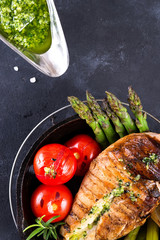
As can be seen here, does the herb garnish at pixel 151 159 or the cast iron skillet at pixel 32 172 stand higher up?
the cast iron skillet at pixel 32 172

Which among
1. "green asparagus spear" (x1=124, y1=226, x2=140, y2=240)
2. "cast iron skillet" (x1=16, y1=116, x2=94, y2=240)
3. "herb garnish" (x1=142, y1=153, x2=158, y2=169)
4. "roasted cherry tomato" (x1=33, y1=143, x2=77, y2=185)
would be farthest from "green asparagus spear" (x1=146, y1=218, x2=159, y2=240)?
"roasted cherry tomato" (x1=33, y1=143, x2=77, y2=185)

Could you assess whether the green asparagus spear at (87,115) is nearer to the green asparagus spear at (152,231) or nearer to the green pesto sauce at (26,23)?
the green pesto sauce at (26,23)

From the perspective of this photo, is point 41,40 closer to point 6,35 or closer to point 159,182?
point 6,35

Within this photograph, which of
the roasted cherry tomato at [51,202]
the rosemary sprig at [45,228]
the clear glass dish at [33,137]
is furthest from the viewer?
the clear glass dish at [33,137]

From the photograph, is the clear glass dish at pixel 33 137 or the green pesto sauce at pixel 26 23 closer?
the green pesto sauce at pixel 26 23

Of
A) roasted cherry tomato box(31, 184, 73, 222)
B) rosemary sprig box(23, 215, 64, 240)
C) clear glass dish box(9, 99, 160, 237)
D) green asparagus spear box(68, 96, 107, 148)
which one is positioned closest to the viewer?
rosemary sprig box(23, 215, 64, 240)

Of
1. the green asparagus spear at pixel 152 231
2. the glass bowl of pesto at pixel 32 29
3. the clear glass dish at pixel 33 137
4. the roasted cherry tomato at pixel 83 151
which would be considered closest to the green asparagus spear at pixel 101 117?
the roasted cherry tomato at pixel 83 151

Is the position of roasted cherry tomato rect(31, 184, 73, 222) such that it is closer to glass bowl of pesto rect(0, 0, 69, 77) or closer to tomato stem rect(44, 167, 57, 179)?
tomato stem rect(44, 167, 57, 179)

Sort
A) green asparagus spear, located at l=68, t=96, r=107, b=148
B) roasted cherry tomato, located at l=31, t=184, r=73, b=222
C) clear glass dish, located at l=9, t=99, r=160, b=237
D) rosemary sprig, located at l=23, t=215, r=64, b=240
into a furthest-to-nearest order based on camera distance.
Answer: clear glass dish, located at l=9, t=99, r=160, b=237
green asparagus spear, located at l=68, t=96, r=107, b=148
roasted cherry tomato, located at l=31, t=184, r=73, b=222
rosemary sprig, located at l=23, t=215, r=64, b=240
